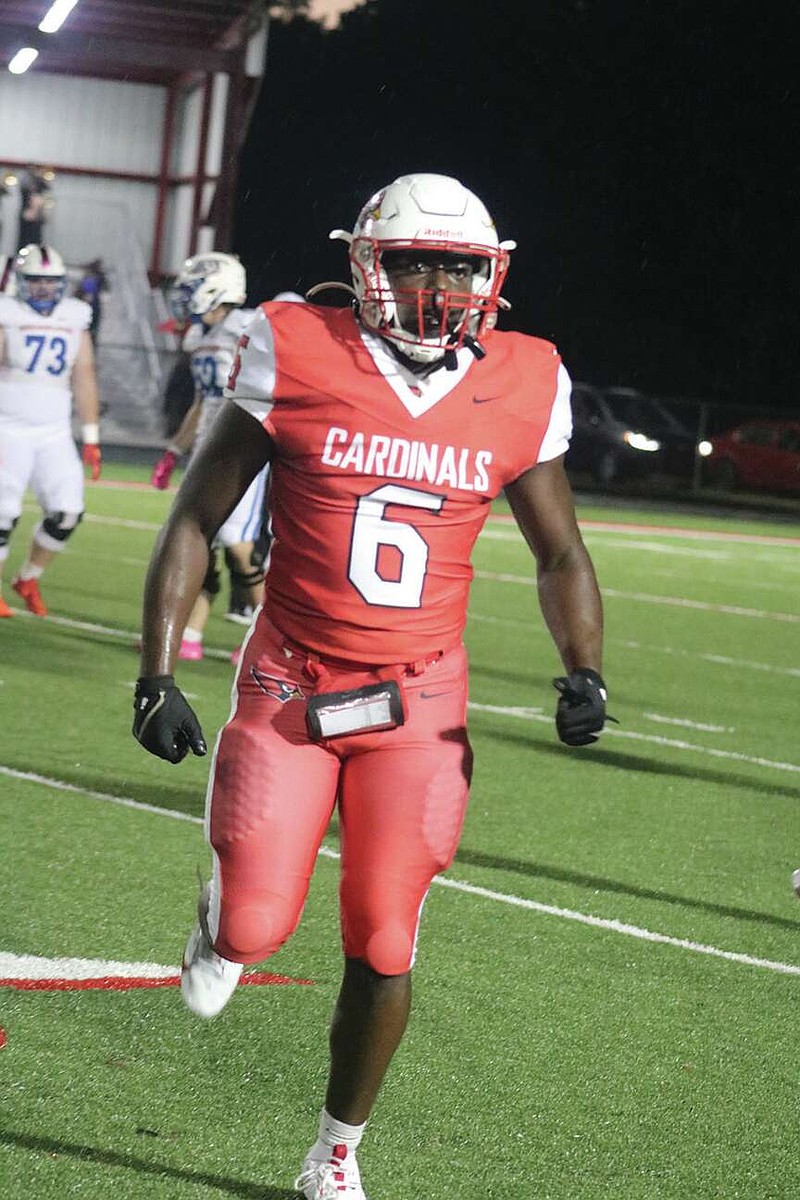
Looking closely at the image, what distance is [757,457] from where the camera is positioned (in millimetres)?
29453

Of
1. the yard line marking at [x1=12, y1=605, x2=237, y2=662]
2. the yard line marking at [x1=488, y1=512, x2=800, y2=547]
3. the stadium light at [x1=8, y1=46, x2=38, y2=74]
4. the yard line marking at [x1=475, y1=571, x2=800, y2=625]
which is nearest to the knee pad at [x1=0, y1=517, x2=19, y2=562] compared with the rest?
the yard line marking at [x1=12, y1=605, x2=237, y2=662]

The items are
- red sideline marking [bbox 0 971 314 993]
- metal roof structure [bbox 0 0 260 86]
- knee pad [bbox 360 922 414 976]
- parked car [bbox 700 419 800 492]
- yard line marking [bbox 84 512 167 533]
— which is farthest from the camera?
parked car [bbox 700 419 800 492]

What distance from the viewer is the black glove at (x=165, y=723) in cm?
344

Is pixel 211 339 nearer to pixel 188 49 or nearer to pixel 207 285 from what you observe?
pixel 207 285

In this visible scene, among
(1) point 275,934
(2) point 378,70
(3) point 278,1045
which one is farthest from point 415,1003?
(2) point 378,70

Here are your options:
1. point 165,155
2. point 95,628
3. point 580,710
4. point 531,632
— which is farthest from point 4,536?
point 165,155

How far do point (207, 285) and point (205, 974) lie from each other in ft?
21.7

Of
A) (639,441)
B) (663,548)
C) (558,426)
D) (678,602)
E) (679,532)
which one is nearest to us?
(558,426)

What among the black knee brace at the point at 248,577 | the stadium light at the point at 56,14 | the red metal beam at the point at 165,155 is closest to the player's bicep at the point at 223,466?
the black knee brace at the point at 248,577

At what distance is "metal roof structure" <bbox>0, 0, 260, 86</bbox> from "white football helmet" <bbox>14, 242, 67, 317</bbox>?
59.6 ft

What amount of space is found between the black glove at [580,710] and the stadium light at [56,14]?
16.2 m

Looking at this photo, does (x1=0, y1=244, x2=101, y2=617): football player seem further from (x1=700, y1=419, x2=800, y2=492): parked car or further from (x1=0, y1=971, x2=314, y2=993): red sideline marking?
(x1=700, y1=419, x2=800, y2=492): parked car

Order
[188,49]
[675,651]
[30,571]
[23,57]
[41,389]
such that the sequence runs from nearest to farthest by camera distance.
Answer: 1. [41,389]
2. [30,571]
3. [675,651]
4. [23,57]
5. [188,49]

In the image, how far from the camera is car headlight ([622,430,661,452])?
2922 centimetres
